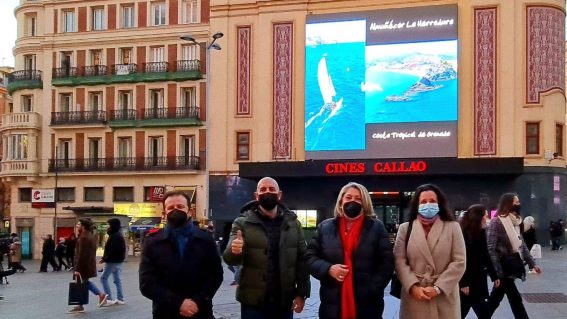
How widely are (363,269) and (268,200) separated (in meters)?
1.12

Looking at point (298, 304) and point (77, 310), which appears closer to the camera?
point (298, 304)

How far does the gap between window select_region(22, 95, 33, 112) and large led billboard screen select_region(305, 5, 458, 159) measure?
20.9m

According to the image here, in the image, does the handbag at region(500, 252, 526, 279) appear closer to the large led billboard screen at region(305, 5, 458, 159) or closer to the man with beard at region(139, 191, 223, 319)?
the man with beard at region(139, 191, 223, 319)

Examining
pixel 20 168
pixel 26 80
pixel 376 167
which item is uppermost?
pixel 26 80

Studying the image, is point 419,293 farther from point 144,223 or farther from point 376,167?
point 144,223

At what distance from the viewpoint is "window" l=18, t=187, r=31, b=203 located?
169 ft

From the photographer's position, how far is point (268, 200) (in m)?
7.10

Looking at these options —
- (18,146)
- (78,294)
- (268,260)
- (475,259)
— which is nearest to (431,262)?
(268,260)

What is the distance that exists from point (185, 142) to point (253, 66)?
7.43 m

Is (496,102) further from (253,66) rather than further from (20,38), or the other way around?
(20,38)

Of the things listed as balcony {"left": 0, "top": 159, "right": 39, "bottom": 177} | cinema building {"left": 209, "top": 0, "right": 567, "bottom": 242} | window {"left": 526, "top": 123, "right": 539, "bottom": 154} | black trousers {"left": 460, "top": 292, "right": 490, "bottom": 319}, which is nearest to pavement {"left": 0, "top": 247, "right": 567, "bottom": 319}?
black trousers {"left": 460, "top": 292, "right": 490, "bottom": 319}

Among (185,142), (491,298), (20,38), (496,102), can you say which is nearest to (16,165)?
(20,38)

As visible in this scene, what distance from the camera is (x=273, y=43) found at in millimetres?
44062

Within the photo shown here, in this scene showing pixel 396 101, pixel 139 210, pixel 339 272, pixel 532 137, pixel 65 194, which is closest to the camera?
pixel 339 272
